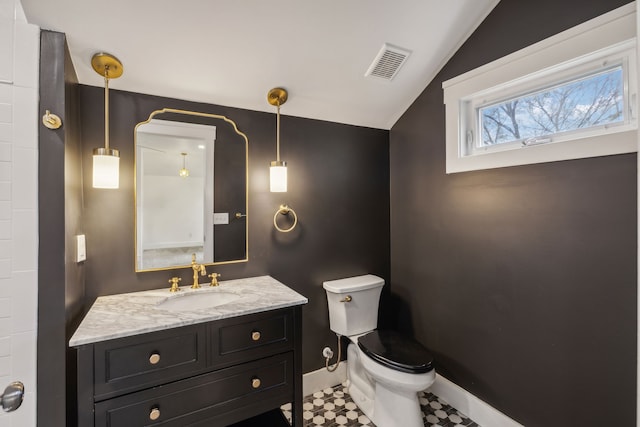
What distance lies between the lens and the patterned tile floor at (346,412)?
1.76 meters

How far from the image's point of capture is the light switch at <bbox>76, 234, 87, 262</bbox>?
131 centimetres

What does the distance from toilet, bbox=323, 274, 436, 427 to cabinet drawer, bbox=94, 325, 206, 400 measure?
38.2 inches

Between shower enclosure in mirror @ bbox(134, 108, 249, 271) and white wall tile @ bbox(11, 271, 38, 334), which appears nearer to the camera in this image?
white wall tile @ bbox(11, 271, 38, 334)

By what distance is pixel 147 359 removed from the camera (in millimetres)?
1152

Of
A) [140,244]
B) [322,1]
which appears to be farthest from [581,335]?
[140,244]

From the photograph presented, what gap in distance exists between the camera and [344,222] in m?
2.23

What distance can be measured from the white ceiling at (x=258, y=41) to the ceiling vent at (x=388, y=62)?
0.11 feet

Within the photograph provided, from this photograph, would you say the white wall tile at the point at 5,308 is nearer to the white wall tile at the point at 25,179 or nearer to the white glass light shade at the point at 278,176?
the white wall tile at the point at 25,179

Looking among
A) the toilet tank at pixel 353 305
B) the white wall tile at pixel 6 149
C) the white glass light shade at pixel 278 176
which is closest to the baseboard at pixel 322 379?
the toilet tank at pixel 353 305

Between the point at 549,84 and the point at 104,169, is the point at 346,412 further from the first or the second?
the point at 549,84

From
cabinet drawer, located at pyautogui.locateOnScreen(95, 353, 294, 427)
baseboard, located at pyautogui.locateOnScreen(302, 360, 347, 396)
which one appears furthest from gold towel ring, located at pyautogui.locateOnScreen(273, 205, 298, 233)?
baseboard, located at pyautogui.locateOnScreen(302, 360, 347, 396)

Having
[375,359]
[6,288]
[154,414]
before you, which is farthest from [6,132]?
[375,359]

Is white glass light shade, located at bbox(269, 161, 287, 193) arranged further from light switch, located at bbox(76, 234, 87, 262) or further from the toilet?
light switch, located at bbox(76, 234, 87, 262)

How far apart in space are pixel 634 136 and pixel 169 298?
2244mm
